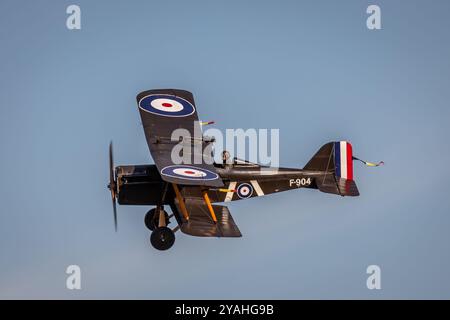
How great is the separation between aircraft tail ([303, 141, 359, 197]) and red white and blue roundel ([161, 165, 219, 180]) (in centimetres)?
410

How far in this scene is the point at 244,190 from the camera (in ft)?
88.0

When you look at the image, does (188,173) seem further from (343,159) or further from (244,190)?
(343,159)

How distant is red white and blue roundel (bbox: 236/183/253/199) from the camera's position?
26.8 metres

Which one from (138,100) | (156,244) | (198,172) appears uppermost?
(138,100)

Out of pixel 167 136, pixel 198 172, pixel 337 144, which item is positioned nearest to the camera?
pixel 198 172

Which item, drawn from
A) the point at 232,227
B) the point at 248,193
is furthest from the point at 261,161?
the point at 232,227

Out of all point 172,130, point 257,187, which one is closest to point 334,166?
point 257,187

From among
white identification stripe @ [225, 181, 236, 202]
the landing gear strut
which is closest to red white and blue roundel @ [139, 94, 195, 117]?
white identification stripe @ [225, 181, 236, 202]

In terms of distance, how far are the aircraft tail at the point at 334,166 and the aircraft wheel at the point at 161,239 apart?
4.39 m

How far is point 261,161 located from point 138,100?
11.7 ft

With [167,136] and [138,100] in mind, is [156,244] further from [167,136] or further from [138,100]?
[138,100]

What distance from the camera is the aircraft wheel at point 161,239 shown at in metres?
25.1

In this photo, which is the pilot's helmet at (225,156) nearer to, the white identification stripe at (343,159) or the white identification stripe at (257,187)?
the white identification stripe at (257,187)

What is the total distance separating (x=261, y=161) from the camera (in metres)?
26.9
